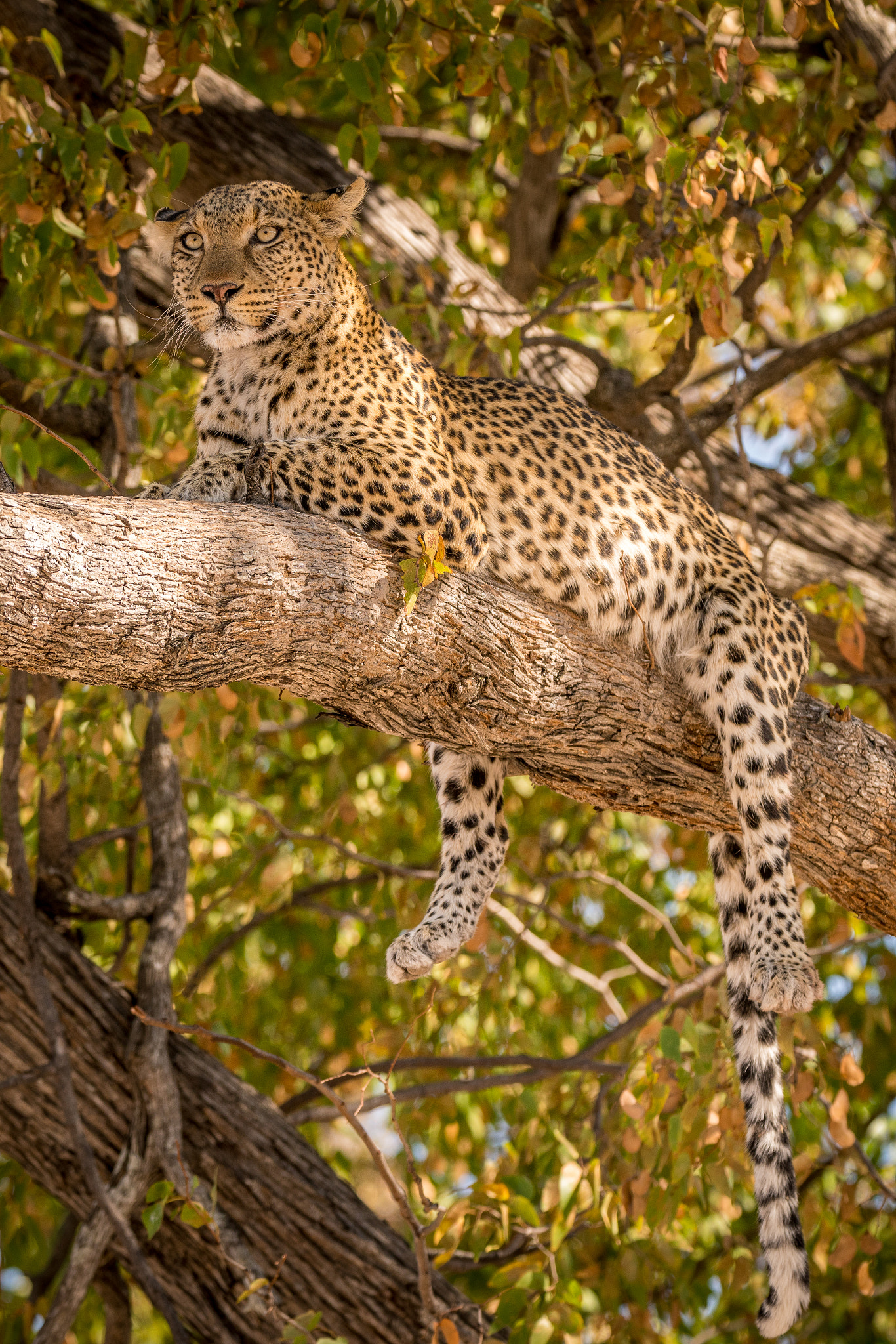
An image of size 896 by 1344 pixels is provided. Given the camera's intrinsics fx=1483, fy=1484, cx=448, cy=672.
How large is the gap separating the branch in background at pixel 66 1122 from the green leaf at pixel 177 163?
5.35ft

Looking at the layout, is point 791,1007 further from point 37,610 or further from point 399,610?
point 37,610

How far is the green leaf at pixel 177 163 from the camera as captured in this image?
452 cm

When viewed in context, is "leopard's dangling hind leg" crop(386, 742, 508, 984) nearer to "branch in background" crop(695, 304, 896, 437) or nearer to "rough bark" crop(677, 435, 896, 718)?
"rough bark" crop(677, 435, 896, 718)

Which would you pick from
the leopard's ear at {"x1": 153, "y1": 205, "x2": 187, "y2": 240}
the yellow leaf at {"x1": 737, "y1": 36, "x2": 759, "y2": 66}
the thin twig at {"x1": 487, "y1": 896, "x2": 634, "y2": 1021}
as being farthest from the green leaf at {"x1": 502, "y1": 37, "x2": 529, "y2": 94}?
the thin twig at {"x1": 487, "y1": 896, "x2": 634, "y2": 1021}

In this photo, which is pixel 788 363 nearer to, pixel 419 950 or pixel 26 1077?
pixel 419 950

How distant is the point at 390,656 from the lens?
3.33 m

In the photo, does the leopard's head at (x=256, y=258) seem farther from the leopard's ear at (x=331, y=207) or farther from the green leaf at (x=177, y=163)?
the green leaf at (x=177, y=163)

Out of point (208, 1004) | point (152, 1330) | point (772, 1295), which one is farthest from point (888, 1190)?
point (152, 1330)

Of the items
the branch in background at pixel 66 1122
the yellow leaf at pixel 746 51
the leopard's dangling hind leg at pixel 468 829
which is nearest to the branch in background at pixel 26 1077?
the branch in background at pixel 66 1122

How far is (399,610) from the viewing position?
3.31 metres

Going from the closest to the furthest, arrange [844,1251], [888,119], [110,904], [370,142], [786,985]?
[786,985], [370,142], [844,1251], [888,119], [110,904]

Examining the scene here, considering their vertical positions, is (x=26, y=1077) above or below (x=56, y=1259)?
above

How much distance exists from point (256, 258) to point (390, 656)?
1496 mm

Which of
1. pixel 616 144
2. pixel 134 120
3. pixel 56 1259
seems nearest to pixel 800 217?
pixel 616 144
